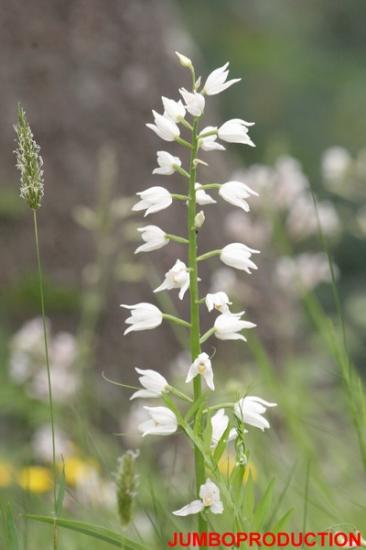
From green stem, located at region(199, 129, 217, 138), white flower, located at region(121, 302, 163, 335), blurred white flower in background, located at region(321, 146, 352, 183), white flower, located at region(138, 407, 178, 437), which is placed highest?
blurred white flower in background, located at region(321, 146, 352, 183)

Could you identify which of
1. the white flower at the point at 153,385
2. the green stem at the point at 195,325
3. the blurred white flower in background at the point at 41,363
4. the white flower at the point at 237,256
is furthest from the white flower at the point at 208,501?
the blurred white flower in background at the point at 41,363

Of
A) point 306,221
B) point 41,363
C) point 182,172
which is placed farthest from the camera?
point 306,221

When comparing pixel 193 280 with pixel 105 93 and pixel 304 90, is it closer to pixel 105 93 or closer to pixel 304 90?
pixel 105 93

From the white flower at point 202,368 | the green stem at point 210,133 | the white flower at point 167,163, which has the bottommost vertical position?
the white flower at point 202,368

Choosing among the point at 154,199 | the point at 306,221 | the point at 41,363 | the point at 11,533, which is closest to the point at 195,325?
the point at 154,199

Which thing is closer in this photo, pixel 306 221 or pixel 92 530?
pixel 92 530

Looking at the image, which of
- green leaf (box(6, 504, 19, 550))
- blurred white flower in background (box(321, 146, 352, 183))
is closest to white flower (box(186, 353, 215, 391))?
green leaf (box(6, 504, 19, 550))

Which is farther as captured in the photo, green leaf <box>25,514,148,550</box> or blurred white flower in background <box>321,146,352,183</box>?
blurred white flower in background <box>321,146,352,183</box>

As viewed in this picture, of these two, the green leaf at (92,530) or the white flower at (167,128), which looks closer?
the green leaf at (92,530)

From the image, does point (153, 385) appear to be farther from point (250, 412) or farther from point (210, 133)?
point (210, 133)

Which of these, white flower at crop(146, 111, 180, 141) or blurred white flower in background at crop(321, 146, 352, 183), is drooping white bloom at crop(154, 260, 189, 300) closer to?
white flower at crop(146, 111, 180, 141)

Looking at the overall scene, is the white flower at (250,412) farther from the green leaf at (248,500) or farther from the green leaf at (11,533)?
the green leaf at (11,533)
